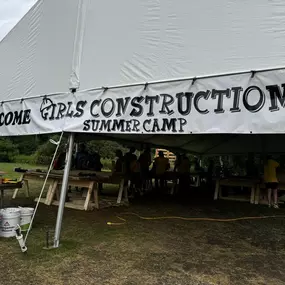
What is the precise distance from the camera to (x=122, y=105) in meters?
4.91

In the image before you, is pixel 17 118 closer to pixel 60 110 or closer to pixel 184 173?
pixel 60 110

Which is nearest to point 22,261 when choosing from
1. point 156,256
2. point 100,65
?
point 156,256

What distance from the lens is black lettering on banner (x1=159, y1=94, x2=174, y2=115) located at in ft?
14.7

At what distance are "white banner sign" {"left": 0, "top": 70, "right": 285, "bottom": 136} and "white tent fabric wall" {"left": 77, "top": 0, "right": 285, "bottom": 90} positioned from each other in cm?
20

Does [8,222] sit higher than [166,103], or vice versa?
[166,103]

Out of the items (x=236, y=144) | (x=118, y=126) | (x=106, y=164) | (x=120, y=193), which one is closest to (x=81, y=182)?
(x=120, y=193)

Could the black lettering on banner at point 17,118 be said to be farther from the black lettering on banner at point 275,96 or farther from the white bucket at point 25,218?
the black lettering on banner at point 275,96

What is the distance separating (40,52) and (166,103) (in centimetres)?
281

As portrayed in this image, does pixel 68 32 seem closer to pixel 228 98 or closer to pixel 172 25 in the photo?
pixel 172 25

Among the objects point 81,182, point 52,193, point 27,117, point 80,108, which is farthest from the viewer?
Answer: point 52,193

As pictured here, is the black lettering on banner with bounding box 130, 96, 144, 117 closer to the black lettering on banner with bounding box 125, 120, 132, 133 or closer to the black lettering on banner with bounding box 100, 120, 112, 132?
the black lettering on banner with bounding box 125, 120, 132, 133

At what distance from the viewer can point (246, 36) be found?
408 centimetres

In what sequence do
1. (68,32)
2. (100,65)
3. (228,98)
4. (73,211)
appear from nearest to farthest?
(228,98)
(100,65)
(68,32)
(73,211)

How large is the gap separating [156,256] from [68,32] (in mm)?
3715
